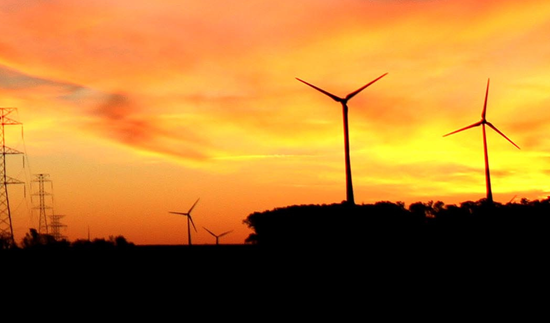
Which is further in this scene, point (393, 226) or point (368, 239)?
point (393, 226)

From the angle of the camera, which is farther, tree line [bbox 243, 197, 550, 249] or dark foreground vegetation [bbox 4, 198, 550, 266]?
tree line [bbox 243, 197, 550, 249]

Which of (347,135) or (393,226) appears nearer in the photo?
(347,135)

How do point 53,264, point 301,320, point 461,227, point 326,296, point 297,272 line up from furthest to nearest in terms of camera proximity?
point 461,227, point 53,264, point 297,272, point 326,296, point 301,320

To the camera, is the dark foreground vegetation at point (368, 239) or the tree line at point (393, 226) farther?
the tree line at point (393, 226)

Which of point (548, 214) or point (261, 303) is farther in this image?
point (548, 214)

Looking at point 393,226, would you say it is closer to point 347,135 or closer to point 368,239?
point 368,239

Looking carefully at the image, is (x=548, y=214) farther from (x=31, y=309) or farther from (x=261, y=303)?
(x=31, y=309)

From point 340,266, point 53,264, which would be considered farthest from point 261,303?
point 53,264

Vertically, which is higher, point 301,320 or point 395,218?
point 395,218

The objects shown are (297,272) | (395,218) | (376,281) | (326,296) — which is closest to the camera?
(326,296)

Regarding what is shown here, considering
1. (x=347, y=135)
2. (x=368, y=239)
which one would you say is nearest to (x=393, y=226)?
(x=368, y=239)

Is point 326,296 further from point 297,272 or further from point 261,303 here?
point 297,272

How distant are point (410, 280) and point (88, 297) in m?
30.0

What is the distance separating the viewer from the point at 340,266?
97.8 m
